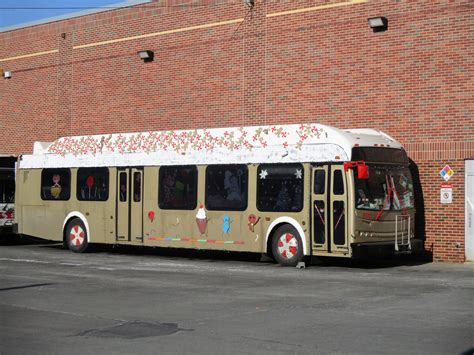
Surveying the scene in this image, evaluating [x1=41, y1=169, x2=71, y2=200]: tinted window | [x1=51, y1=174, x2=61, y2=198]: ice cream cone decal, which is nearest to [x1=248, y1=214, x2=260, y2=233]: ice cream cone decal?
[x1=41, y1=169, x2=71, y2=200]: tinted window

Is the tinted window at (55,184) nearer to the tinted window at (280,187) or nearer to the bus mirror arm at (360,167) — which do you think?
the tinted window at (280,187)

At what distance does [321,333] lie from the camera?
32.3ft

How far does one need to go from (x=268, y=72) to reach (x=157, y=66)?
4550mm

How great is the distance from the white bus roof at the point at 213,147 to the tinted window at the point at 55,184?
0.21m

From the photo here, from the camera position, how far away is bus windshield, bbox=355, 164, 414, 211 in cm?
1847

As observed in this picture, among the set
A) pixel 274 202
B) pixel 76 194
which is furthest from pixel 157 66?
pixel 274 202

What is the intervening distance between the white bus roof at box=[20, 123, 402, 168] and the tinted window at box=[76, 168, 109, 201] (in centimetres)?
22

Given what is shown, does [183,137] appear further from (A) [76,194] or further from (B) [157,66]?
(B) [157,66]

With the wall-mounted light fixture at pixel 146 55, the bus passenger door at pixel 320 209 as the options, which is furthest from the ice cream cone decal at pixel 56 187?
the bus passenger door at pixel 320 209

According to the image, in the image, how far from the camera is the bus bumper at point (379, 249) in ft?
59.4

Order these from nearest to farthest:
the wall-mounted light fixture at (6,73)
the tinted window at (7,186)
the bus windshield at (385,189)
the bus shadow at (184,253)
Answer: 1. the bus windshield at (385,189)
2. the bus shadow at (184,253)
3. the tinted window at (7,186)
4. the wall-mounted light fixture at (6,73)

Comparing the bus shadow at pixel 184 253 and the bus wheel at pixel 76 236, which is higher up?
the bus wheel at pixel 76 236

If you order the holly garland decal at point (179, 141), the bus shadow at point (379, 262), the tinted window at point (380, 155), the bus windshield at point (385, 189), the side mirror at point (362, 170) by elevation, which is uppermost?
the holly garland decal at point (179, 141)

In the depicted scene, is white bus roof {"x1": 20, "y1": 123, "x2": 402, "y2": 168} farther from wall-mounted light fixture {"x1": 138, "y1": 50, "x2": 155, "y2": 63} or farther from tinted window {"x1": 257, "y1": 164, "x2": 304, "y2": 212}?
wall-mounted light fixture {"x1": 138, "y1": 50, "x2": 155, "y2": 63}
